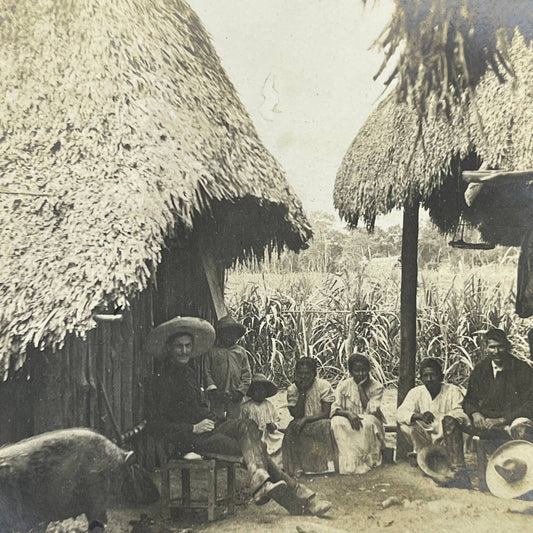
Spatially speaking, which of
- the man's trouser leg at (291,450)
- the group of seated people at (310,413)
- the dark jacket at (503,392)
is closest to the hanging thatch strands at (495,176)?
the group of seated people at (310,413)

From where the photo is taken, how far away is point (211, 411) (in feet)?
11.9

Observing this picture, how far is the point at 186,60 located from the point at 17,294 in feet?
5.13

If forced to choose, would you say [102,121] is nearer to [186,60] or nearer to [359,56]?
[186,60]

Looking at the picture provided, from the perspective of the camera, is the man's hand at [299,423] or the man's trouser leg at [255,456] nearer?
the man's trouser leg at [255,456]

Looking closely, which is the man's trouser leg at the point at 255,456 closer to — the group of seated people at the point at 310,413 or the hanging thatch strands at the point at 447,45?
the group of seated people at the point at 310,413

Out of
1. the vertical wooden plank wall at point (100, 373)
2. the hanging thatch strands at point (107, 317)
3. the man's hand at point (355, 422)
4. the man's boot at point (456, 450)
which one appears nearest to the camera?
the hanging thatch strands at point (107, 317)

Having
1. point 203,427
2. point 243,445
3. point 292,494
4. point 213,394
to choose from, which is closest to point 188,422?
point 203,427

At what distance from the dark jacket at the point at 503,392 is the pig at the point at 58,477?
1.91 meters

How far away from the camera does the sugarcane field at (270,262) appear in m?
3.37

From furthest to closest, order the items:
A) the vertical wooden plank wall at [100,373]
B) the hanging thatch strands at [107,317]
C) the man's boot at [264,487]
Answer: the man's boot at [264,487]
the vertical wooden plank wall at [100,373]
the hanging thatch strands at [107,317]

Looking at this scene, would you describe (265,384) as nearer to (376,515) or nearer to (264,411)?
(264,411)

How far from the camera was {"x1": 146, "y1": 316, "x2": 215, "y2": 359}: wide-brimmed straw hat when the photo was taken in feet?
11.6

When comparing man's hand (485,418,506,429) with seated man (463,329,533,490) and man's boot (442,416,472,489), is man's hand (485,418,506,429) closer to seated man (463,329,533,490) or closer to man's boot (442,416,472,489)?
seated man (463,329,533,490)

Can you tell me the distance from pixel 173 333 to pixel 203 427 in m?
0.53
